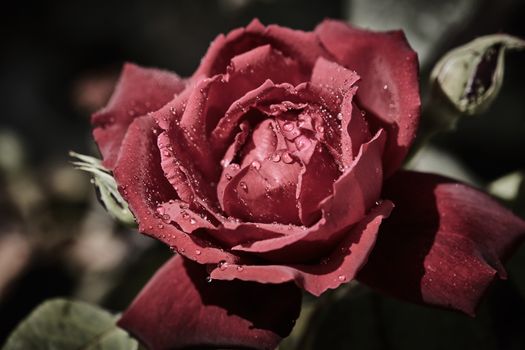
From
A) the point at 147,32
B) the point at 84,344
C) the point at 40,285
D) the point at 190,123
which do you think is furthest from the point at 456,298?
the point at 147,32

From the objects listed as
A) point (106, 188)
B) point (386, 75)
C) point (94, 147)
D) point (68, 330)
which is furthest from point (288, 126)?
point (94, 147)

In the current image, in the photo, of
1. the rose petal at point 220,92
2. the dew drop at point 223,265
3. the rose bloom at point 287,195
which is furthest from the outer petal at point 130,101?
the dew drop at point 223,265

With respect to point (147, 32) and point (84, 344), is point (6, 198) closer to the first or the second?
point (147, 32)

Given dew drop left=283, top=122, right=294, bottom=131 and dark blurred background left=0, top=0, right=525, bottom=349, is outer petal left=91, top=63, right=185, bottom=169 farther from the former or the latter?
dark blurred background left=0, top=0, right=525, bottom=349

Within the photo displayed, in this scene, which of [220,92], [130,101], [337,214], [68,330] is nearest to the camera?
[337,214]

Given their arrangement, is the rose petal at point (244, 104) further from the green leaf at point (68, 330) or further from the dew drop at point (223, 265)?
the green leaf at point (68, 330)

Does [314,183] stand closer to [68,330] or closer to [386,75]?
[386,75]
